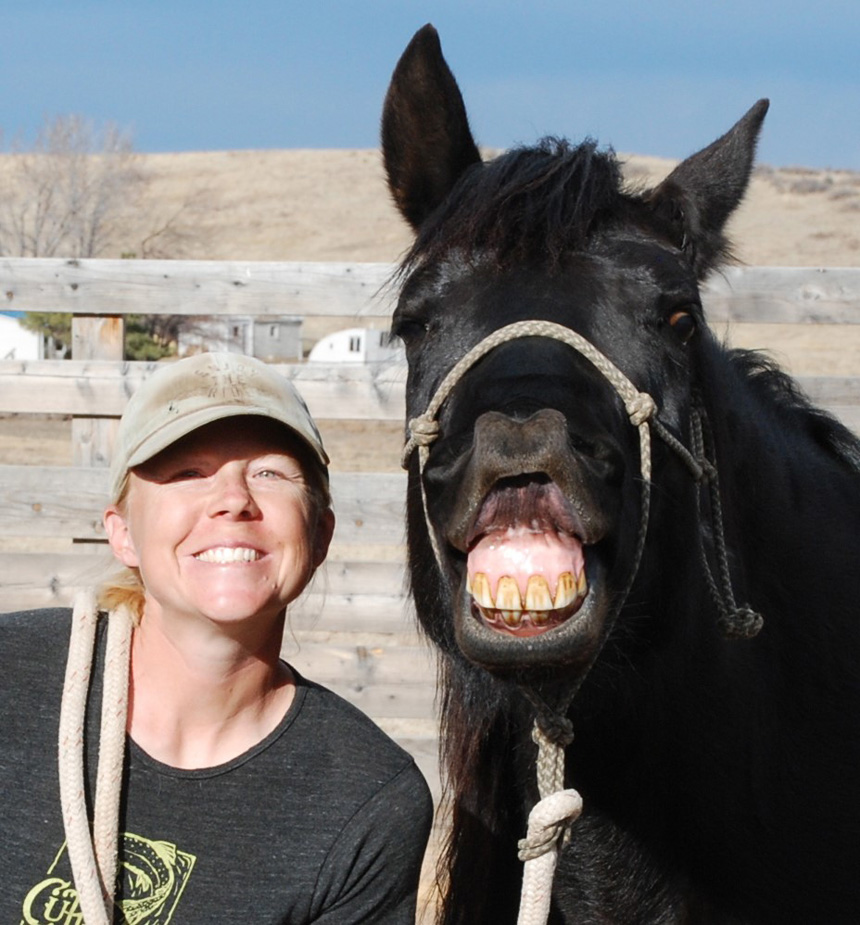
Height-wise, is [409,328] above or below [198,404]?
above

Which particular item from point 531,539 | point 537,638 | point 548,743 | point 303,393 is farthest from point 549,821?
point 303,393

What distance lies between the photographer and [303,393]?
537 cm

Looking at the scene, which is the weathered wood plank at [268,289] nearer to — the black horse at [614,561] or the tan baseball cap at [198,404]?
the black horse at [614,561]

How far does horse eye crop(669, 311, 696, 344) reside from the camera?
2.32m

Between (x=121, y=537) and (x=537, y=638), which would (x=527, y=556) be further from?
(x=121, y=537)

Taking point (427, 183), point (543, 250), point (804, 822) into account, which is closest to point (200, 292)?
point (427, 183)

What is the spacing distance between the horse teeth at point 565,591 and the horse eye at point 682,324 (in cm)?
71

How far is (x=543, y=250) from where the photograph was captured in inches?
91.0

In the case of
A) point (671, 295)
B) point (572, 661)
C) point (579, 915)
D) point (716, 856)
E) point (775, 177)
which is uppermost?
Answer: point (775, 177)

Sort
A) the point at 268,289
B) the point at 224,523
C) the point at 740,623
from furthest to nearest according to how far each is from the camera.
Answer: the point at 268,289 < the point at 740,623 < the point at 224,523

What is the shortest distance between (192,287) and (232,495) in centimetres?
331

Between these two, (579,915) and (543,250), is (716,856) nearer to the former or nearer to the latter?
(579,915)

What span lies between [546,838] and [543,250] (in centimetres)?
107

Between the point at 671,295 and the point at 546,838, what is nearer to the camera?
the point at 546,838
